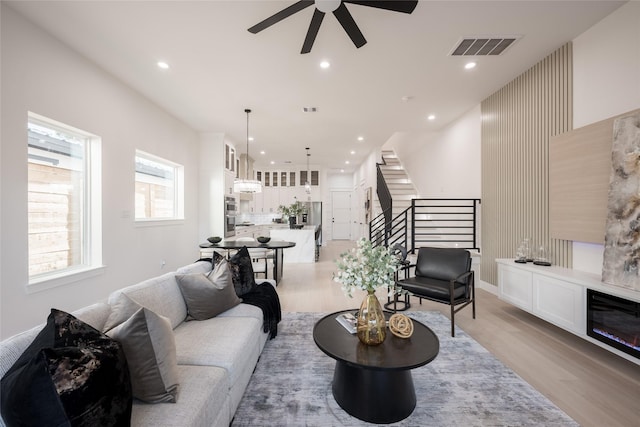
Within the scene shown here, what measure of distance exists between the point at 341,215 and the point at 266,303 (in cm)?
1025

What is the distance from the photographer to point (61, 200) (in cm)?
338

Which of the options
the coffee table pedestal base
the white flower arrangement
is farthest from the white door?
the coffee table pedestal base

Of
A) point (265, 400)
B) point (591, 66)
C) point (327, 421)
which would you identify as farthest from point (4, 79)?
point (591, 66)

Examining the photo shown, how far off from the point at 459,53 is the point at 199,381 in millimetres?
4006

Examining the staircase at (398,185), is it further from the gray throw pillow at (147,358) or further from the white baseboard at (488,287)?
the gray throw pillow at (147,358)

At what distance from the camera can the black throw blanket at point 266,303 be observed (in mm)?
2609

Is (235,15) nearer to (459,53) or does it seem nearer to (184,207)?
(459,53)

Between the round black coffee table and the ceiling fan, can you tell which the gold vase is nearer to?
the round black coffee table

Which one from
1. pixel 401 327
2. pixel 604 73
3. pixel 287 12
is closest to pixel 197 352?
pixel 401 327

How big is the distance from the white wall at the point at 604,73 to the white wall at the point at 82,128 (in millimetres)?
5692

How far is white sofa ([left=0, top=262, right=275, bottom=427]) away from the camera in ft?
3.90

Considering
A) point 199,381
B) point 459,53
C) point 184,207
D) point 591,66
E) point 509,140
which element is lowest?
point 199,381

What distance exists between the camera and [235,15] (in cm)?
271

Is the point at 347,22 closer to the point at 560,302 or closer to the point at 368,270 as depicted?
the point at 368,270
